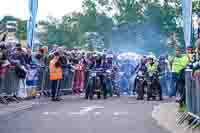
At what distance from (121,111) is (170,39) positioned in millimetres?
51550

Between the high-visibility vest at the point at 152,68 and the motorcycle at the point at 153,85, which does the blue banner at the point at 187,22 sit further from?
the motorcycle at the point at 153,85

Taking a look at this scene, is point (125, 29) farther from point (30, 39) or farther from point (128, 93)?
point (30, 39)

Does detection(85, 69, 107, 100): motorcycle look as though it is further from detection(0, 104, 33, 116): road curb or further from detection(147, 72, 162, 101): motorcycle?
detection(0, 104, 33, 116): road curb

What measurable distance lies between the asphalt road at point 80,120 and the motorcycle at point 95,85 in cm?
553

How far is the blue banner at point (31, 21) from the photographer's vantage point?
1039 inches

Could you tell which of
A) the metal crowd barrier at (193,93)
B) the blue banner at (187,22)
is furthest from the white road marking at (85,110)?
the metal crowd barrier at (193,93)

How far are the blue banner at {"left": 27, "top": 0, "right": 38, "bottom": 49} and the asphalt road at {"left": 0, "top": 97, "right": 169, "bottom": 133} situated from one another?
5715 mm

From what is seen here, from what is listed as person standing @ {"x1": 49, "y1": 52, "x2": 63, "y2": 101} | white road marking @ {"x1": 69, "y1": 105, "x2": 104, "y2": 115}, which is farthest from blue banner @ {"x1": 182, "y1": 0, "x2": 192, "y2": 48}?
person standing @ {"x1": 49, "y1": 52, "x2": 63, "y2": 101}

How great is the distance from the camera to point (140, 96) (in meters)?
27.3

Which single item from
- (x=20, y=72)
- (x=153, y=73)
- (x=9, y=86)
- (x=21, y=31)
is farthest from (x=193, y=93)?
(x=21, y=31)

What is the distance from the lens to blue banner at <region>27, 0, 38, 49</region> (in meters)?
26.4

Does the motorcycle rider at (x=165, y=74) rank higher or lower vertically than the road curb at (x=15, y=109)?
higher

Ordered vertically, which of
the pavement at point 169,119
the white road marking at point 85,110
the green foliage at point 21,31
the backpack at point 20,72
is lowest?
the pavement at point 169,119

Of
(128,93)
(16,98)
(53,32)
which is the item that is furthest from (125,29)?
(16,98)
